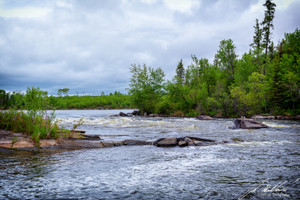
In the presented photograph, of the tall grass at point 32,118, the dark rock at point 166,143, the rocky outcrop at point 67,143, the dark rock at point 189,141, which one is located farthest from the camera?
the dark rock at point 189,141

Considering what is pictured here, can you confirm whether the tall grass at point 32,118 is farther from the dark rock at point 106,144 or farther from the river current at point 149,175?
the dark rock at point 106,144

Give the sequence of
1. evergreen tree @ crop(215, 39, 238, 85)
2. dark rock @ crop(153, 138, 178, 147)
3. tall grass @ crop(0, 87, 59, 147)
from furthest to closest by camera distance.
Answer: evergreen tree @ crop(215, 39, 238, 85) → dark rock @ crop(153, 138, 178, 147) → tall grass @ crop(0, 87, 59, 147)

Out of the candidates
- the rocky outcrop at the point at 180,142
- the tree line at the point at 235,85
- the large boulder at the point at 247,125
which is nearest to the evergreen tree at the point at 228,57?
the tree line at the point at 235,85

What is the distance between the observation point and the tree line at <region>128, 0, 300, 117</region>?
48594 millimetres

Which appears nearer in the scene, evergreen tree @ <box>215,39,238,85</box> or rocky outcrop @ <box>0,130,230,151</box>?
rocky outcrop @ <box>0,130,230,151</box>

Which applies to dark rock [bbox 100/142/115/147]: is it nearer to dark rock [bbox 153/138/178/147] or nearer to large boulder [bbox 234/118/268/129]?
dark rock [bbox 153/138/178/147]

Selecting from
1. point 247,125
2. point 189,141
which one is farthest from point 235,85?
point 189,141

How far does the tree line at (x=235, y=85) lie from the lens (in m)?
48.6

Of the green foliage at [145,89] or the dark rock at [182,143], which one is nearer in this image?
the dark rock at [182,143]

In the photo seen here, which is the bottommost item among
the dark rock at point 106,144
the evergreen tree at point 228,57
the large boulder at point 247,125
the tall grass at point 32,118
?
the dark rock at point 106,144

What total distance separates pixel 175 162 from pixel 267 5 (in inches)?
2571

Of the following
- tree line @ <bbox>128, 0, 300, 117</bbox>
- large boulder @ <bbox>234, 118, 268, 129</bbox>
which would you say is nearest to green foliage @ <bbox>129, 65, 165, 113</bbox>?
tree line @ <bbox>128, 0, 300, 117</bbox>

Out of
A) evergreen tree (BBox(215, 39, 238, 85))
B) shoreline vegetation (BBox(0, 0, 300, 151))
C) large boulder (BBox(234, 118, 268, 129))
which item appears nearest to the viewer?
large boulder (BBox(234, 118, 268, 129))

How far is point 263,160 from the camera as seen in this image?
32.1 ft
